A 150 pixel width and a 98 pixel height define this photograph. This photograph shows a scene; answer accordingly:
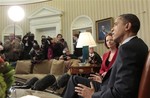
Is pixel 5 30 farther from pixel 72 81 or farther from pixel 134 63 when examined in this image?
pixel 134 63

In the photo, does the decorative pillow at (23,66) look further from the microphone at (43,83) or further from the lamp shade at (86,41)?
the microphone at (43,83)

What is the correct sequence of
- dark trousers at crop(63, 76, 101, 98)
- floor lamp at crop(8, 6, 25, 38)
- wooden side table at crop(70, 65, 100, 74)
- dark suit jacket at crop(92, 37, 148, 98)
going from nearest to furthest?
dark suit jacket at crop(92, 37, 148, 98)
dark trousers at crop(63, 76, 101, 98)
wooden side table at crop(70, 65, 100, 74)
floor lamp at crop(8, 6, 25, 38)

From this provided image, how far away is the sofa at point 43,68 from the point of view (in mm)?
5867

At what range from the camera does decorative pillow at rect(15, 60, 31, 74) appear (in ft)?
21.8

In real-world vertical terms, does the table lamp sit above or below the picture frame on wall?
below

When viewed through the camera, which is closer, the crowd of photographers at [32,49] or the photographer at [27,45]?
the crowd of photographers at [32,49]

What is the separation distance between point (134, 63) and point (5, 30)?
7682 millimetres

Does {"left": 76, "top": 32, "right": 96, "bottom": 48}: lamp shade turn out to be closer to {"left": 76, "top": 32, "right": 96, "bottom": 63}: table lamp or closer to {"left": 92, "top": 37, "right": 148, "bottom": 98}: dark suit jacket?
{"left": 76, "top": 32, "right": 96, "bottom": 63}: table lamp

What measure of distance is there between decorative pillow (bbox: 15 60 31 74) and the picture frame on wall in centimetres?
208

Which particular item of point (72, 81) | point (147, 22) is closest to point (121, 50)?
point (72, 81)

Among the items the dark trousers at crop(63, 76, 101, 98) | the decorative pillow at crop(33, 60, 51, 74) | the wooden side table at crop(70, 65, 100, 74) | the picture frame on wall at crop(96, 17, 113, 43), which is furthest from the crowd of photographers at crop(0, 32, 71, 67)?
the dark trousers at crop(63, 76, 101, 98)

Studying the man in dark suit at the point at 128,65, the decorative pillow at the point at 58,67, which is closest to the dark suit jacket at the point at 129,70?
the man in dark suit at the point at 128,65

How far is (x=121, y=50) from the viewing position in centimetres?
162

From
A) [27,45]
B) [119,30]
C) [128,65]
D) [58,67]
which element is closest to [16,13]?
[27,45]
